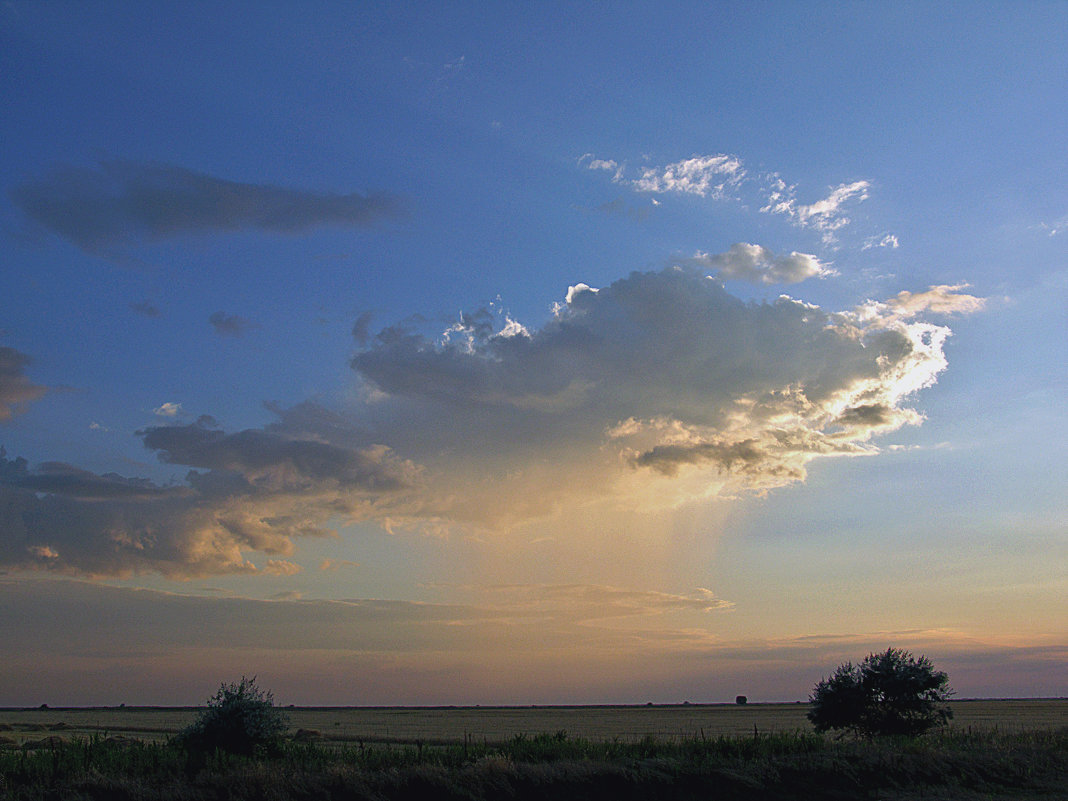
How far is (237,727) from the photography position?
24.3 meters

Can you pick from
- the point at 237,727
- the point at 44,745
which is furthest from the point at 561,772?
the point at 44,745

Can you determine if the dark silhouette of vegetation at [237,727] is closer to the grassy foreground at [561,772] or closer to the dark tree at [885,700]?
the grassy foreground at [561,772]

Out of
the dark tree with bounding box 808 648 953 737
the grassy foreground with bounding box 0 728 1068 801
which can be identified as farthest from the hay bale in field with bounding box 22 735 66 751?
the dark tree with bounding box 808 648 953 737

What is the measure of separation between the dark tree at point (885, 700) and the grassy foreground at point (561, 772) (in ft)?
10.3

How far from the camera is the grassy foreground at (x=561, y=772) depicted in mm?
20047

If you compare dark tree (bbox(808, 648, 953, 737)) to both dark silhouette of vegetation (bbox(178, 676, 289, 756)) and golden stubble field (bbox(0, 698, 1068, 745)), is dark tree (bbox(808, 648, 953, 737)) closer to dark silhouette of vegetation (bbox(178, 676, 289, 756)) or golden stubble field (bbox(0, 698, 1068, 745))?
golden stubble field (bbox(0, 698, 1068, 745))

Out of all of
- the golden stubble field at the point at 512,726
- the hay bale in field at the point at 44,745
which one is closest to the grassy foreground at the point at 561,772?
the hay bale in field at the point at 44,745

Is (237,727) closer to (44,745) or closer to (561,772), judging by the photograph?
(561,772)

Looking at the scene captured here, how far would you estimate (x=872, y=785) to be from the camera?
1014 inches

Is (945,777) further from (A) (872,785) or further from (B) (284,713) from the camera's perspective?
(B) (284,713)

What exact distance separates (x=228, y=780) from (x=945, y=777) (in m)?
22.9

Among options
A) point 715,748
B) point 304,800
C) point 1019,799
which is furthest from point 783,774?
point 304,800

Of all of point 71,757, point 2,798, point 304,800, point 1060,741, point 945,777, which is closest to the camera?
point 2,798

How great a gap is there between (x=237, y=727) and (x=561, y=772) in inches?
395
